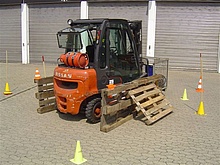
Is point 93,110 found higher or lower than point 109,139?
higher

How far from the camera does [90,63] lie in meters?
6.27

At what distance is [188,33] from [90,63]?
36.9 ft

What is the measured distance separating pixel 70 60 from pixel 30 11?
550 inches

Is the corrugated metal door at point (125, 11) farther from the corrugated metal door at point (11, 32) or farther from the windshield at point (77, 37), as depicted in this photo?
the windshield at point (77, 37)

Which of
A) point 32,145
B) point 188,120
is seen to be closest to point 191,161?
point 188,120

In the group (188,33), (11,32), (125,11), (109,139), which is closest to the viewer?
(109,139)

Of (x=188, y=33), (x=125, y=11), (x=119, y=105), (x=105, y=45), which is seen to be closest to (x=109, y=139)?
(x=119, y=105)

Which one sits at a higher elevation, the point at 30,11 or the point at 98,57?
the point at 30,11

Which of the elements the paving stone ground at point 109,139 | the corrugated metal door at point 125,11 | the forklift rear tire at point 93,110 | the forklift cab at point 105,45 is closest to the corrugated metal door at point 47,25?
the corrugated metal door at point 125,11

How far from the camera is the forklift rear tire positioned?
6141 mm

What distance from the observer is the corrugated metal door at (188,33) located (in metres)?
15.6

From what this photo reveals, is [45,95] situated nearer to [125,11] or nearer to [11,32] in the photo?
[125,11]

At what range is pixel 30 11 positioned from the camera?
18656 millimetres

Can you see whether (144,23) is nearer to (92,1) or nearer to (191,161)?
(92,1)
